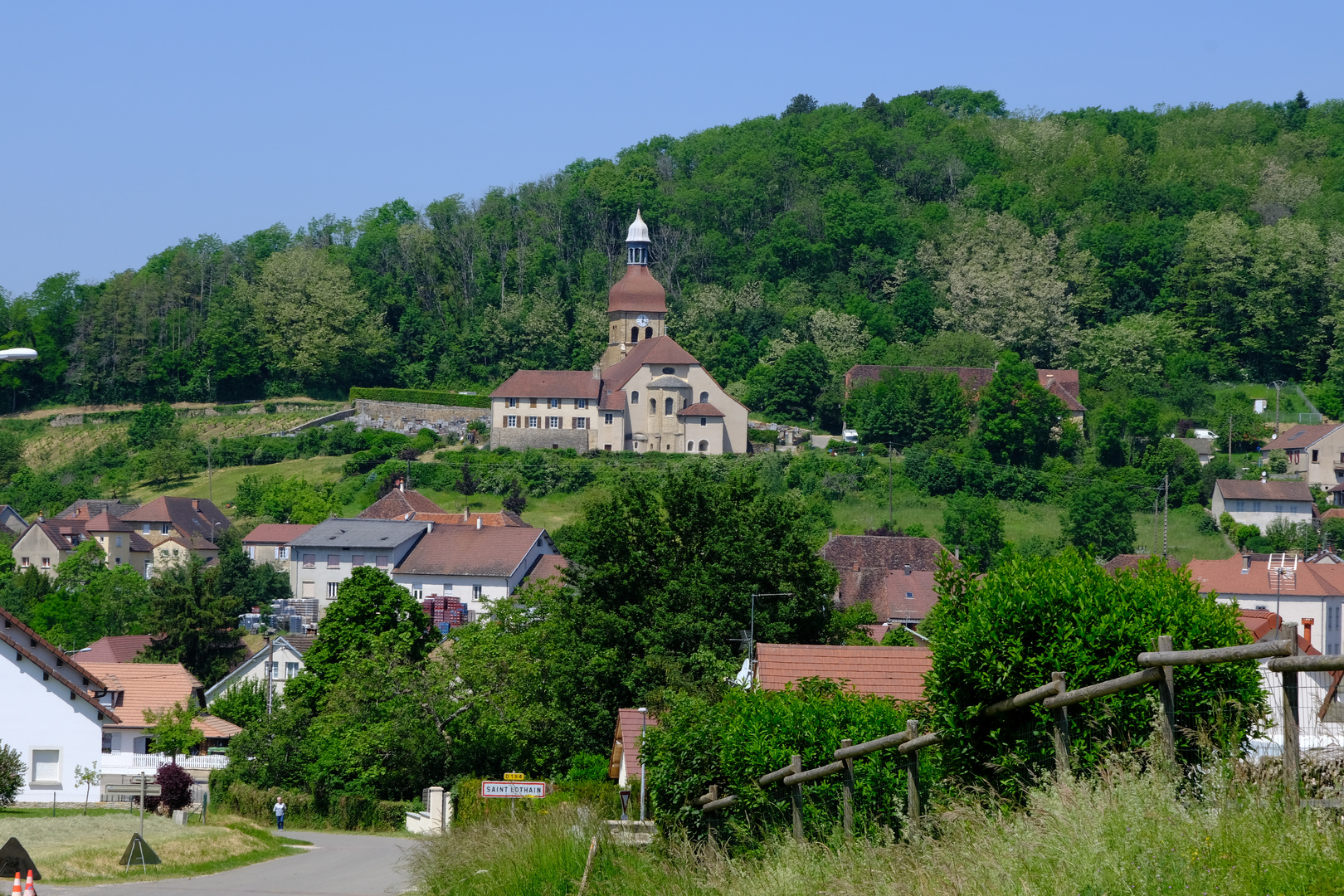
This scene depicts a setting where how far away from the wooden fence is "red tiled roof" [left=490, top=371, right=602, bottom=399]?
8058 centimetres

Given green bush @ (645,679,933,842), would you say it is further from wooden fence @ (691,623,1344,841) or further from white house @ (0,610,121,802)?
white house @ (0,610,121,802)

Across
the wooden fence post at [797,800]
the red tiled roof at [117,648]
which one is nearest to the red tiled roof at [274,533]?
the red tiled roof at [117,648]

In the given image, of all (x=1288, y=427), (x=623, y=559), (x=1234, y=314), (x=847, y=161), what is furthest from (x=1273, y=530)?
(x=847, y=161)

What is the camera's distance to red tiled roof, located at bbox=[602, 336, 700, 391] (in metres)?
92.9

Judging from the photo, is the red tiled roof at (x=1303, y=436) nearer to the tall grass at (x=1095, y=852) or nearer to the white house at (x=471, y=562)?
the white house at (x=471, y=562)

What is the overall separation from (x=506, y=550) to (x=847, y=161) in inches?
2686

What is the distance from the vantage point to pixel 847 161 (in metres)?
130

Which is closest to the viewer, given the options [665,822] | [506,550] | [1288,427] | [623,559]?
[665,822]

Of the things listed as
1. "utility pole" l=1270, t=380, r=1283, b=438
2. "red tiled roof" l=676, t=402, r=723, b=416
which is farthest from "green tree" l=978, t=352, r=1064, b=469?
"red tiled roof" l=676, t=402, r=723, b=416

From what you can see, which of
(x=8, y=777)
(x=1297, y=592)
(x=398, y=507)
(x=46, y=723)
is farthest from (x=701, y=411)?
(x=8, y=777)

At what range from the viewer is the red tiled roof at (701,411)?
89625 mm

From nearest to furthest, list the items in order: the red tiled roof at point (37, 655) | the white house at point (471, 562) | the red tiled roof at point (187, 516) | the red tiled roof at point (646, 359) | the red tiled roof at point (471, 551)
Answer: the red tiled roof at point (37, 655)
the white house at point (471, 562)
the red tiled roof at point (471, 551)
the red tiled roof at point (187, 516)
the red tiled roof at point (646, 359)

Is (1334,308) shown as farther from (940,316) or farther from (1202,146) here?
(1202,146)

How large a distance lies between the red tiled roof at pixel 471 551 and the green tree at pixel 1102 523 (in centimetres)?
2489
